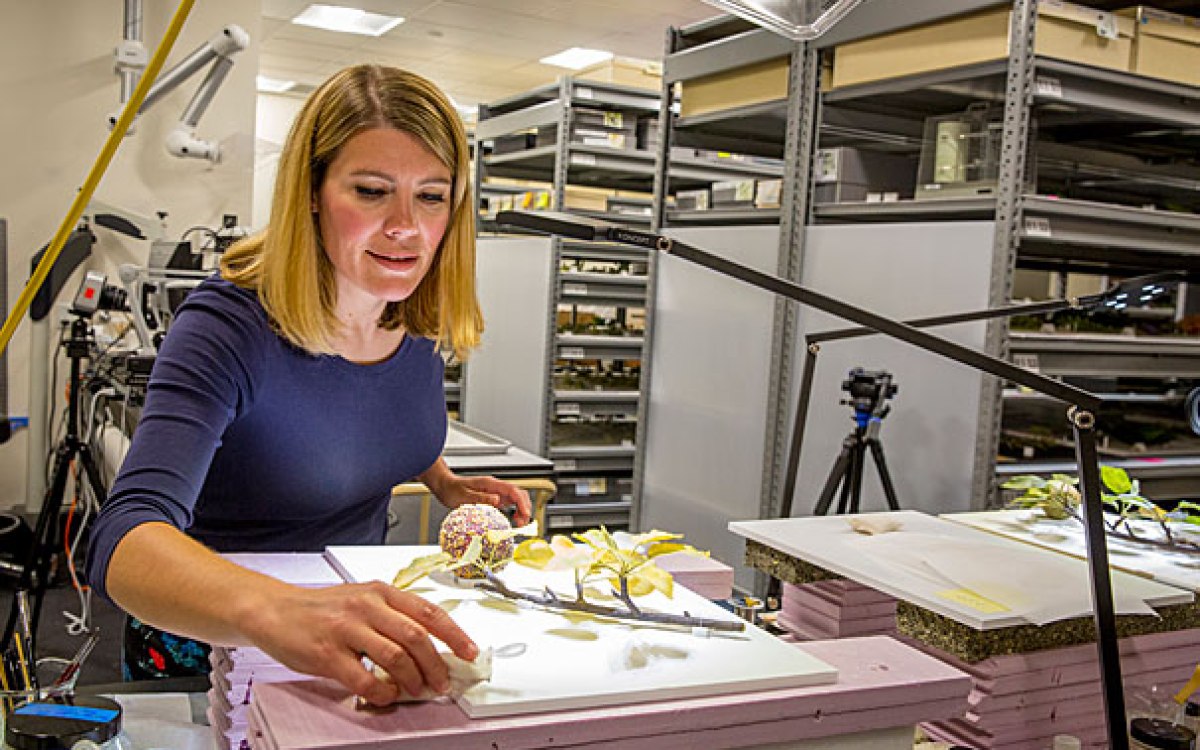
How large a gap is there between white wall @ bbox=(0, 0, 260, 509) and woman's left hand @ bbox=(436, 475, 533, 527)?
4.21 metres

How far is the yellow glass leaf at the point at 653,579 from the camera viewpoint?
0.90 metres

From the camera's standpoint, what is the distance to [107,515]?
2.95 ft

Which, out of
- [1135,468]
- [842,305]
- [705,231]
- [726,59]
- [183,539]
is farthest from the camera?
[705,231]

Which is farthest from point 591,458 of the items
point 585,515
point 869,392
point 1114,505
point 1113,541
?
point 1113,541

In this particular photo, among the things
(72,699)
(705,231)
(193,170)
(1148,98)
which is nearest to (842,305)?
(72,699)

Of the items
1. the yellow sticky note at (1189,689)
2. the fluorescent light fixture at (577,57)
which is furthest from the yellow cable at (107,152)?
the fluorescent light fixture at (577,57)

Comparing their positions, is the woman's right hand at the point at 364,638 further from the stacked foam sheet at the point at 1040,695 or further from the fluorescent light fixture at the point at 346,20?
the fluorescent light fixture at the point at 346,20

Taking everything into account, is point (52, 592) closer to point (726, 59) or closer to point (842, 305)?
point (726, 59)

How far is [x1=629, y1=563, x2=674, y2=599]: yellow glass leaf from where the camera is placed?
902 millimetres

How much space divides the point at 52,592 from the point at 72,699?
3.71 meters

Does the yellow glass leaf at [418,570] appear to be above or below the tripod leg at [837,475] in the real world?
above

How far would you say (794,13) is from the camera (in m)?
Answer: 1.20

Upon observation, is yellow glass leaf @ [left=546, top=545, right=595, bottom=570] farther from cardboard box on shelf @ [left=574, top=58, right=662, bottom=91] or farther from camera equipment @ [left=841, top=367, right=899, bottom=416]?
cardboard box on shelf @ [left=574, top=58, right=662, bottom=91]

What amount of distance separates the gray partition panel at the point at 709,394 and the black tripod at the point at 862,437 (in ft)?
2.13
